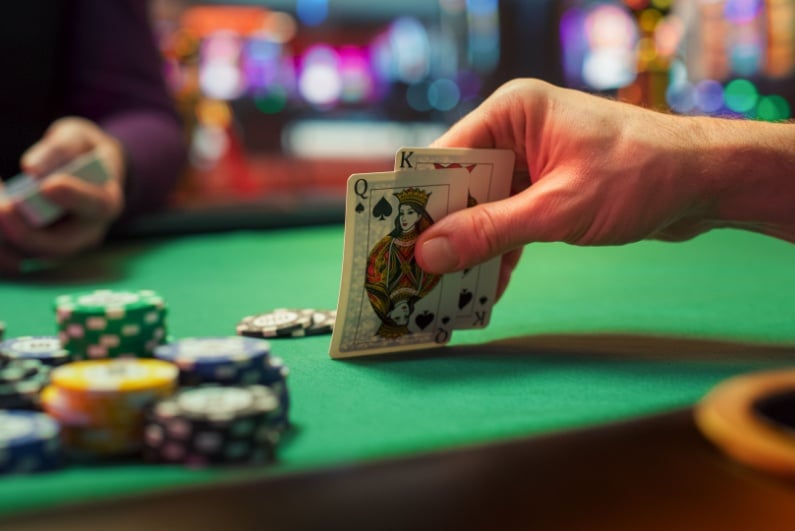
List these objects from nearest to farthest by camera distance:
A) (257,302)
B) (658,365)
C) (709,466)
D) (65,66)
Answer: (709,466) < (658,365) < (257,302) < (65,66)

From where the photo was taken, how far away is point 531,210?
1.46 m

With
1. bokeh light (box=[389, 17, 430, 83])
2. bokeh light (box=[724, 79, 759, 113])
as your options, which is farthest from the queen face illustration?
bokeh light (box=[389, 17, 430, 83])

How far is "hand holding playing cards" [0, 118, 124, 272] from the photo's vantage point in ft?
7.96

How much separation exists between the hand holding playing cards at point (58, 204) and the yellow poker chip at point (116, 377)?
4.78ft

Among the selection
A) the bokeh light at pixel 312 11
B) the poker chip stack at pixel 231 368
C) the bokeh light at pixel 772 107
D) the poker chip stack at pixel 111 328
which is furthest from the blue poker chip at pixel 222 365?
the bokeh light at pixel 312 11

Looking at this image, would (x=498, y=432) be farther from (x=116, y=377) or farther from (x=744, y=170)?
(x=744, y=170)

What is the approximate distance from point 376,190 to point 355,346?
0.82ft

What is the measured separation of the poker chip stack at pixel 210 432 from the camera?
2.99 feet

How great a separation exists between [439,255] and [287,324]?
34 centimetres

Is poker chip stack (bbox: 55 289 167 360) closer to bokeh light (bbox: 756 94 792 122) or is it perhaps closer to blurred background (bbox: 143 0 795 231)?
blurred background (bbox: 143 0 795 231)

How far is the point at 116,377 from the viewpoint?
103cm

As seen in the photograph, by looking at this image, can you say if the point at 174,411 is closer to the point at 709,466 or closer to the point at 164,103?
the point at 709,466

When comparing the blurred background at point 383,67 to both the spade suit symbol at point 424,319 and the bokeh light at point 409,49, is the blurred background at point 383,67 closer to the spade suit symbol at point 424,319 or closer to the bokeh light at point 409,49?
the bokeh light at point 409,49

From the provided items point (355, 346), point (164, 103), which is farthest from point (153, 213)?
point (355, 346)
